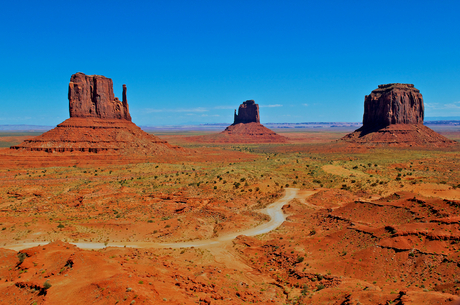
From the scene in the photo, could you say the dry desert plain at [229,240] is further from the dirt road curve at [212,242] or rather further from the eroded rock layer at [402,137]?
the eroded rock layer at [402,137]

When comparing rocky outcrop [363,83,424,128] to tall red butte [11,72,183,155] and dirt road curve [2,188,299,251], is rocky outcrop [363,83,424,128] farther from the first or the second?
dirt road curve [2,188,299,251]

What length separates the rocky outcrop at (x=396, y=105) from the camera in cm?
11000

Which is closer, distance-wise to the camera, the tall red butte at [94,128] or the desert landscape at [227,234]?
the desert landscape at [227,234]

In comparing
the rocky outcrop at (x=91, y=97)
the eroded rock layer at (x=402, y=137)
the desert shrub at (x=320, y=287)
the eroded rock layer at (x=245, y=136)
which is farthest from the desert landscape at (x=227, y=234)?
the eroded rock layer at (x=245, y=136)

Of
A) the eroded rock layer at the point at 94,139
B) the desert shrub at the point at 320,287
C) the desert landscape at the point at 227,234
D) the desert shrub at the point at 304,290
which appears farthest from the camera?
the eroded rock layer at the point at 94,139

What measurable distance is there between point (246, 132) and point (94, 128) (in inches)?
4198

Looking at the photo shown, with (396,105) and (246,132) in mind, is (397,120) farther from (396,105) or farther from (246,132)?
(246,132)

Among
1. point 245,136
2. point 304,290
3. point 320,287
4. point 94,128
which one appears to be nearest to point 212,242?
point 304,290

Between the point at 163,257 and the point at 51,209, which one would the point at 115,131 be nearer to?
the point at 51,209

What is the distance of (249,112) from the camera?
18012cm

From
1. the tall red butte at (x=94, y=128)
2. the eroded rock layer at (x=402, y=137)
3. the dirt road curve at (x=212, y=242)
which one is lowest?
the dirt road curve at (x=212, y=242)

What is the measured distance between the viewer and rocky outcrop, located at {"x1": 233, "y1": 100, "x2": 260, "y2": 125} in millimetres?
178000

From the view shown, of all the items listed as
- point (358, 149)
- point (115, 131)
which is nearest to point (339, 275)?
point (115, 131)

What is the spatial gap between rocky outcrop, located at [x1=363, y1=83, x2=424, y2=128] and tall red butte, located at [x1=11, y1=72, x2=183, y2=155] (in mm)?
80842
